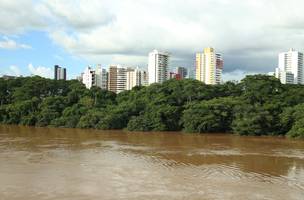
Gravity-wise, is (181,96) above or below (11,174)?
above

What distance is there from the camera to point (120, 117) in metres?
40.5

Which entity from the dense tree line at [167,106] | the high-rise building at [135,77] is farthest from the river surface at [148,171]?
the high-rise building at [135,77]

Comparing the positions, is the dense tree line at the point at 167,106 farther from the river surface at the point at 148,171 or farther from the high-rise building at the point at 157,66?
the high-rise building at the point at 157,66

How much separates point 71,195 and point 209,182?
15.4 ft

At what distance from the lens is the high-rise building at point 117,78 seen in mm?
73438

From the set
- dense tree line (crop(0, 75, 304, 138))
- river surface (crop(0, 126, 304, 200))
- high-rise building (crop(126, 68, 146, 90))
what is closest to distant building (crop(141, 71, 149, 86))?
high-rise building (crop(126, 68, 146, 90))

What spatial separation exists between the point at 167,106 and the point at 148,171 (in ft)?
74.3

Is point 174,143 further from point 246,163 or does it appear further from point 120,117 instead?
point 120,117

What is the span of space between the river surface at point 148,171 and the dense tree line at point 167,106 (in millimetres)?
8457

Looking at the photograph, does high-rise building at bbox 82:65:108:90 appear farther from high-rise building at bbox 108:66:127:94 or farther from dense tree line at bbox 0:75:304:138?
dense tree line at bbox 0:75:304:138

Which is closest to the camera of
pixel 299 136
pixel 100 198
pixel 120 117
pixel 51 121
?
pixel 100 198

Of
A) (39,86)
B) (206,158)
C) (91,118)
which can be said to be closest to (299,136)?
(206,158)

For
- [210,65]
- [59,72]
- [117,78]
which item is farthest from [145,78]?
[59,72]

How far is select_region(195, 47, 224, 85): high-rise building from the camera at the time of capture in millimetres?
68312
